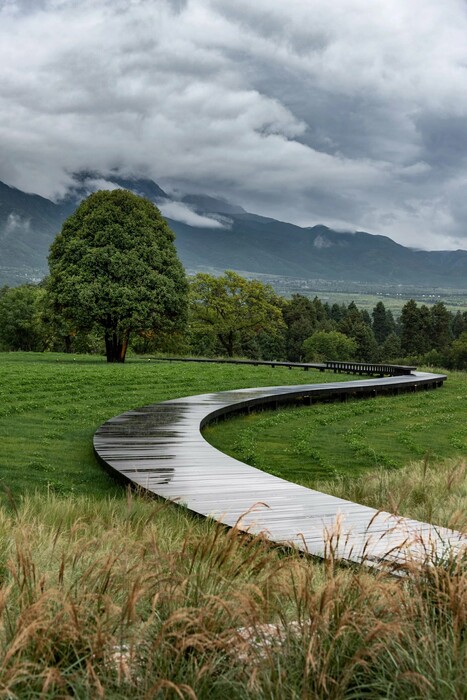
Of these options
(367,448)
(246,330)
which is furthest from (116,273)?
(246,330)

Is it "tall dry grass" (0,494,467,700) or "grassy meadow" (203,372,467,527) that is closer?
"tall dry grass" (0,494,467,700)

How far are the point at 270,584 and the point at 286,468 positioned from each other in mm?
8337

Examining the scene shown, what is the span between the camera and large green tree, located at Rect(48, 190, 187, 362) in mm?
32156

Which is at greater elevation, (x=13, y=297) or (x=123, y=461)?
(x=13, y=297)

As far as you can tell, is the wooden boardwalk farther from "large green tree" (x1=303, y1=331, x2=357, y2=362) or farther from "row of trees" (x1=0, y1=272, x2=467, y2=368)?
"large green tree" (x1=303, y1=331, x2=357, y2=362)

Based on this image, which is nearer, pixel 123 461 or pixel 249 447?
pixel 123 461

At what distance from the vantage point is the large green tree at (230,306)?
57.4 meters

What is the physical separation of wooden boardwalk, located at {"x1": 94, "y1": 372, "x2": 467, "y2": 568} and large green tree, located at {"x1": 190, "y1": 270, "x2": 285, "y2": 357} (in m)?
40.6

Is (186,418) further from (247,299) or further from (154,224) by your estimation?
(247,299)

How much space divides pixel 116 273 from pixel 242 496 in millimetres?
26117

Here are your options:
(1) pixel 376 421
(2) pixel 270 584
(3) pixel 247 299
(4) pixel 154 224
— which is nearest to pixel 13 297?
(3) pixel 247 299

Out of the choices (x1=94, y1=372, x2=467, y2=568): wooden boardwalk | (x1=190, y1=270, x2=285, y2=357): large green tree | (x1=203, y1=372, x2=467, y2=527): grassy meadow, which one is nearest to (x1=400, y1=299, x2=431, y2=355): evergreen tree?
(x1=190, y1=270, x2=285, y2=357): large green tree

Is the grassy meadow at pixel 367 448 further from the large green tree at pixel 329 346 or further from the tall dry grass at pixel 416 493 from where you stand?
the large green tree at pixel 329 346

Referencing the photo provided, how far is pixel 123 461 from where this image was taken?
32.4 ft
